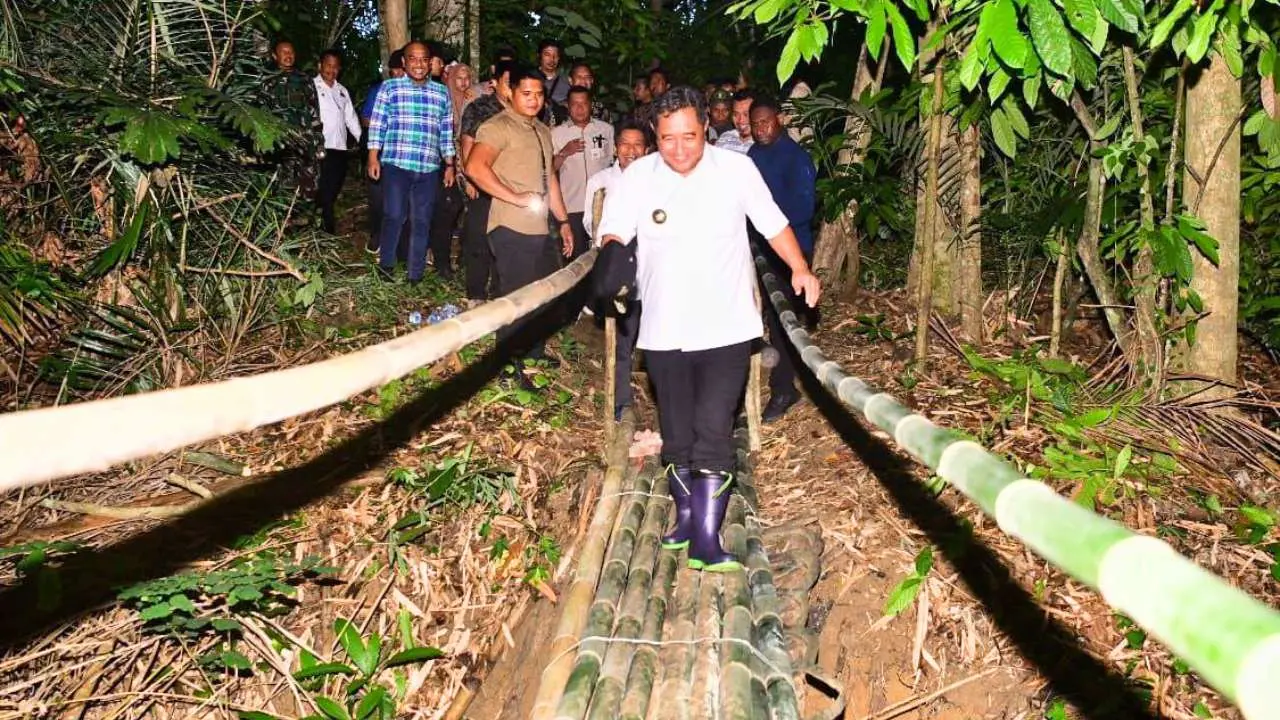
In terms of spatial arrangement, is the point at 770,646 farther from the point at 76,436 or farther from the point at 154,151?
the point at 154,151

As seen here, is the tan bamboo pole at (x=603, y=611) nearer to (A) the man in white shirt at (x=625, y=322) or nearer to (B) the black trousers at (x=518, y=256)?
(A) the man in white shirt at (x=625, y=322)

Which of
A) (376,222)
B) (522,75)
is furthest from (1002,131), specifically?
(376,222)

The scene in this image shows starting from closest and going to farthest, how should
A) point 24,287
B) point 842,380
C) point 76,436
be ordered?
point 76,436
point 842,380
point 24,287

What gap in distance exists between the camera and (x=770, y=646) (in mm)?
3348

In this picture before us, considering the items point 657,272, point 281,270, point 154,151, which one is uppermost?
point 154,151

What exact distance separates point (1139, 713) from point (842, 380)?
165 cm

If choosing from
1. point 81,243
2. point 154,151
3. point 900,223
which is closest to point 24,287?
point 81,243

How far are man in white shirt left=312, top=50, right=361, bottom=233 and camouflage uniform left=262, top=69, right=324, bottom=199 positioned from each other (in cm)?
12

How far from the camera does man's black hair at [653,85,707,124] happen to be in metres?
3.58

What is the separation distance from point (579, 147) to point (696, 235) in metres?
3.58

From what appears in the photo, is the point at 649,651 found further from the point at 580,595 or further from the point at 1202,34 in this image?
the point at 1202,34

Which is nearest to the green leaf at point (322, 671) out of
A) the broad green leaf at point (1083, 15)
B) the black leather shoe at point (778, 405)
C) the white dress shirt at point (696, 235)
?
the white dress shirt at point (696, 235)

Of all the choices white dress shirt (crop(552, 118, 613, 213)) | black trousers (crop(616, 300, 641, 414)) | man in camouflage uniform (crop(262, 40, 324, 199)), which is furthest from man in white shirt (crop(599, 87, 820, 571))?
man in camouflage uniform (crop(262, 40, 324, 199))

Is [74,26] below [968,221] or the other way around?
the other way around
